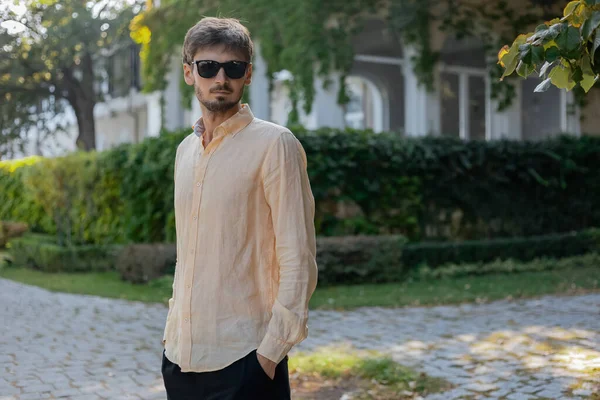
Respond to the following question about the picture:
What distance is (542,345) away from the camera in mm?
6984

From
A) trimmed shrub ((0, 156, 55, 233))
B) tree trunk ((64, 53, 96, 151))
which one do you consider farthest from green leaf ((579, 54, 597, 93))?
tree trunk ((64, 53, 96, 151))

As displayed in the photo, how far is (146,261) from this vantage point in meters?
12.1

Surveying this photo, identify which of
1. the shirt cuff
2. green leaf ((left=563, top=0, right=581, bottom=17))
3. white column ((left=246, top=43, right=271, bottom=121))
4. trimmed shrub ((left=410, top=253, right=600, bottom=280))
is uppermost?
white column ((left=246, top=43, right=271, bottom=121))

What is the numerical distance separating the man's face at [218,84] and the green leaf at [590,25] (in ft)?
4.77

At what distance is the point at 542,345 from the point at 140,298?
18.8ft

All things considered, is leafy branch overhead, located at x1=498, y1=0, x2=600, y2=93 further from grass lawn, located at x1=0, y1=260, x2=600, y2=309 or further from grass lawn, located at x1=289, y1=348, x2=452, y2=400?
grass lawn, located at x1=0, y1=260, x2=600, y2=309

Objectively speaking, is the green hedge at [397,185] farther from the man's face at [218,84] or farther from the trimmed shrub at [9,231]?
the man's face at [218,84]

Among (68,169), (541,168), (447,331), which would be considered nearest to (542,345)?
(447,331)

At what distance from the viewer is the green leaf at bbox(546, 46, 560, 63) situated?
131 inches

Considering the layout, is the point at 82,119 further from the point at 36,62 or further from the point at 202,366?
the point at 202,366

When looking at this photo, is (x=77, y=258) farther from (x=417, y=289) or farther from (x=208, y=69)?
(x=208, y=69)

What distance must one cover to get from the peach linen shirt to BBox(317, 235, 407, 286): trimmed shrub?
27.3ft

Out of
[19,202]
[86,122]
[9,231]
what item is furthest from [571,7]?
[86,122]

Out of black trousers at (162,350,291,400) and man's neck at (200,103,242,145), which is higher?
man's neck at (200,103,242,145)
